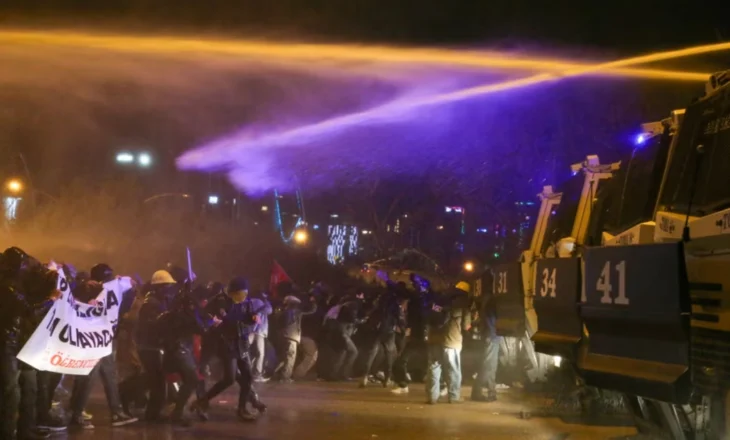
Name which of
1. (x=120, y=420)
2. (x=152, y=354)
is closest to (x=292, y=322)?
(x=152, y=354)

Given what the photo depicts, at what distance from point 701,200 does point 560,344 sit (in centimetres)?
174

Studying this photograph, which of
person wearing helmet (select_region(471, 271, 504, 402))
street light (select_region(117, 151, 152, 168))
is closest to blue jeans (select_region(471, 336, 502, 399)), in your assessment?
person wearing helmet (select_region(471, 271, 504, 402))

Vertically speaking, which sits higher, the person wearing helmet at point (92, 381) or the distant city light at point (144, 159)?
the distant city light at point (144, 159)

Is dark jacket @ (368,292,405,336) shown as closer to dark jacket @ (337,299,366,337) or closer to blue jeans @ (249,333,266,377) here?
dark jacket @ (337,299,366,337)

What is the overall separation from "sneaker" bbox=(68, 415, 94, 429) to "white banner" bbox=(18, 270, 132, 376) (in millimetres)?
666

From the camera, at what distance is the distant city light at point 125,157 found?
4336 cm

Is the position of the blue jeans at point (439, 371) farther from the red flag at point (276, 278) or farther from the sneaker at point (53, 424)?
the sneaker at point (53, 424)

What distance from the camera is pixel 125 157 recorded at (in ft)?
144

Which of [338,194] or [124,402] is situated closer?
[124,402]

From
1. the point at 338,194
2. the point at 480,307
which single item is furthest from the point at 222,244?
the point at 480,307

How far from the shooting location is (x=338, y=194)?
30.8m

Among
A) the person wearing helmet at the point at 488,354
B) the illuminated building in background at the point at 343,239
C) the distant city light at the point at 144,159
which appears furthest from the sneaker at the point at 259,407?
the distant city light at the point at 144,159

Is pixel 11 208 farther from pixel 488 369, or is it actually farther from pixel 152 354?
pixel 488 369

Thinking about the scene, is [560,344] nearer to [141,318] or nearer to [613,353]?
[613,353]
